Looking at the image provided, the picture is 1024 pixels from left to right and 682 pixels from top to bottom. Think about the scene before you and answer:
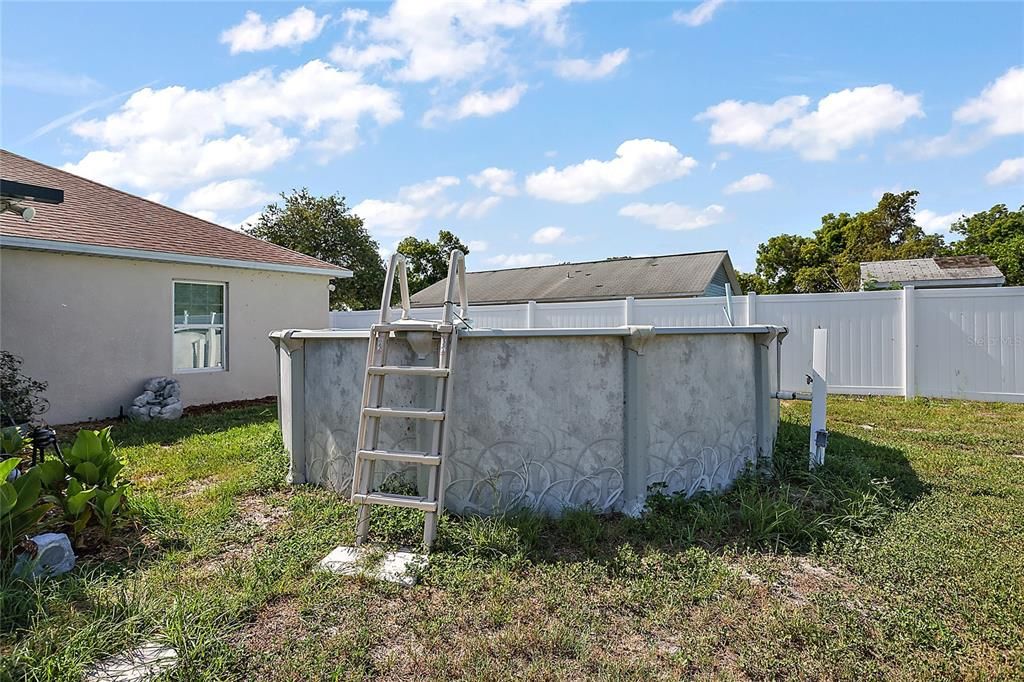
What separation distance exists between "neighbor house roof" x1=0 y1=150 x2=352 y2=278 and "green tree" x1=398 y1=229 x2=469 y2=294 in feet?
61.0

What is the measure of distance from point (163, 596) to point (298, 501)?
138cm

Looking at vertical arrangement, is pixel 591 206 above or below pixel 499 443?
above

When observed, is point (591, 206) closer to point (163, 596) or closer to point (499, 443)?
point (499, 443)

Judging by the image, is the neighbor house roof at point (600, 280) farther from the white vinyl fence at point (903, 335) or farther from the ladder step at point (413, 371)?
the ladder step at point (413, 371)

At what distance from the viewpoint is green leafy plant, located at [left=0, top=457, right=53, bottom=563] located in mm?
2773

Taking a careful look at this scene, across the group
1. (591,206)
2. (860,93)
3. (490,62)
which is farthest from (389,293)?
(591,206)

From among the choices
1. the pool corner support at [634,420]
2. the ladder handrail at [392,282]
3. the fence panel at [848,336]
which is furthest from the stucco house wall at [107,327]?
the fence panel at [848,336]

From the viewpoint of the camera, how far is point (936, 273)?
1981 centimetres

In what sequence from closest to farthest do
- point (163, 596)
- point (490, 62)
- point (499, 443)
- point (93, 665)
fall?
point (93, 665), point (163, 596), point (499, 443), point (490, 62)

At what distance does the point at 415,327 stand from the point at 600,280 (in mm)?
17350

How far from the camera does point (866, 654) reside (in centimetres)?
210

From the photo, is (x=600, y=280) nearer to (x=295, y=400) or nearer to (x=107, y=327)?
(x=107, y=327)

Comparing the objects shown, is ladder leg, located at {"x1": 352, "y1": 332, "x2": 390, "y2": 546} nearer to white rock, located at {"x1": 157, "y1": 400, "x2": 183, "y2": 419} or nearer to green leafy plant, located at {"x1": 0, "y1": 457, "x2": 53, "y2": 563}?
green leafy plant, located at {"x1": 0, "y1": 457, "x2": 53, "y2": 563}

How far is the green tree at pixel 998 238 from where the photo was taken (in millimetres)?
27000
